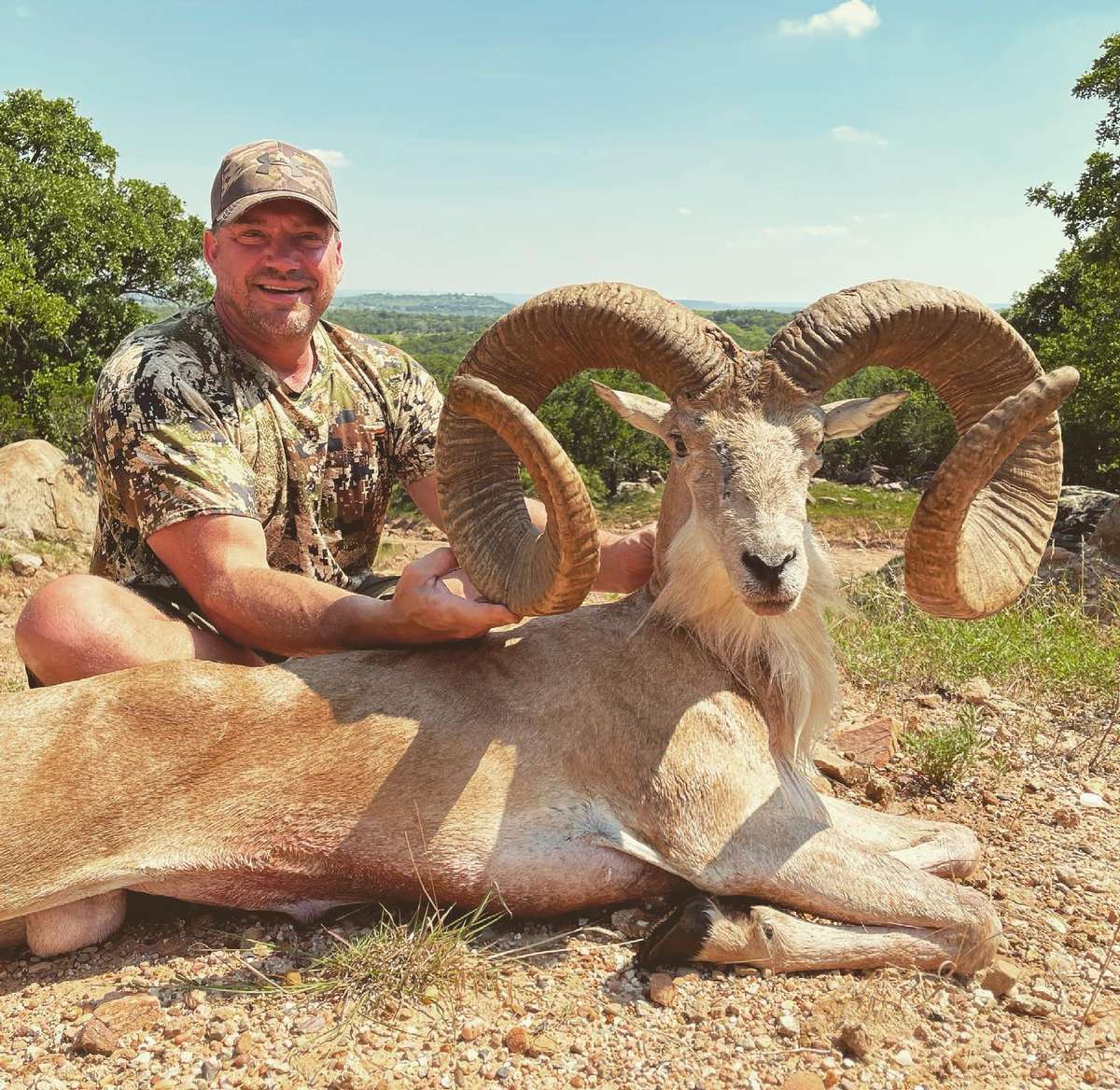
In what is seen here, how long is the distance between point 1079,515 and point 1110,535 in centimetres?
286

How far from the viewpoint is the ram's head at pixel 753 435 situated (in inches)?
161

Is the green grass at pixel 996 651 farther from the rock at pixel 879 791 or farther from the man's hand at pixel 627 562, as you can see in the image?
the man's hand at pixel 627 562

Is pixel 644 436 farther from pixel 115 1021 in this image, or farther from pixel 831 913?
pixel 115 1021

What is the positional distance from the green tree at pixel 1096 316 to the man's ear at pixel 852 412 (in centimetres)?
1811

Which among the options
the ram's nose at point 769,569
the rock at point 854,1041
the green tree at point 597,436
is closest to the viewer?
the rock at point 854,1041

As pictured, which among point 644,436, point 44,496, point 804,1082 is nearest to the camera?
point 804,1082

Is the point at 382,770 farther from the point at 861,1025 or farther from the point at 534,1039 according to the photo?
the point at 861,1025

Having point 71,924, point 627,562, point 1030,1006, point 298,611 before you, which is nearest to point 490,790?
point 298,611

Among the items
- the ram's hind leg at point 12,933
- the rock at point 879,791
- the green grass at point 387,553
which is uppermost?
the rock at point 879,791

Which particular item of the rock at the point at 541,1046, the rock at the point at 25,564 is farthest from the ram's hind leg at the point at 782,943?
the rock at the point at 25,564

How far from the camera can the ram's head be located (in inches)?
161

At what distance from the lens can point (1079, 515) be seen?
16.8 meters

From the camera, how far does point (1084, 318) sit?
2323cm

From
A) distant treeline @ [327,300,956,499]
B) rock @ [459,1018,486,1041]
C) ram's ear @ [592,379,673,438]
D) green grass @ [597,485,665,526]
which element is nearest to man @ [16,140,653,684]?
ram's ear @ [592,379,673,438]
